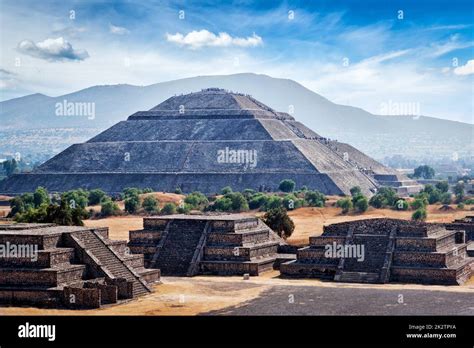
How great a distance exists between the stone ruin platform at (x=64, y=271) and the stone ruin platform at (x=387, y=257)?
1071 centimetres

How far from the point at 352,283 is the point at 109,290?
46.5 feet

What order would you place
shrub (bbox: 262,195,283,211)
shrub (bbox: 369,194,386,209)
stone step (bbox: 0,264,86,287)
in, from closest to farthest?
stone step (bbox: 0,264,86,287), shrub (bbox: 262,195,283,211), shrub (bbox: 369,194,386,209)

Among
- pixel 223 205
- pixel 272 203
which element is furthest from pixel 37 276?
pixel 272 203

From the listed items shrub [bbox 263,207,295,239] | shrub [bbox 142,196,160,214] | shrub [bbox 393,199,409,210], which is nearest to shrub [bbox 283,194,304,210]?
shrub [bbox 393,199,409,210]

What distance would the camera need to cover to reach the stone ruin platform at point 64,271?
148ft

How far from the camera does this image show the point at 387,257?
2152 inches

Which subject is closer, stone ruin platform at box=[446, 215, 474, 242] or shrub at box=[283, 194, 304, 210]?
stone ruin platform at box=[446, 215, 474, 242]

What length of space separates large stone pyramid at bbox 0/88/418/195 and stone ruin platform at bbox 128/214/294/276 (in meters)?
80.0

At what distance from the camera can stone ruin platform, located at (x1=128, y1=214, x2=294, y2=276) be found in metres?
57.7

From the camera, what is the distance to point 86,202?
364 feet

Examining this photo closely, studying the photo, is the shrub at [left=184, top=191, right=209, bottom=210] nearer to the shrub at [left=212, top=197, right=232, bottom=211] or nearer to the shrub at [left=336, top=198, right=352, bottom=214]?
the shrub at [left=212, top=197, right=232, bottom=211]
